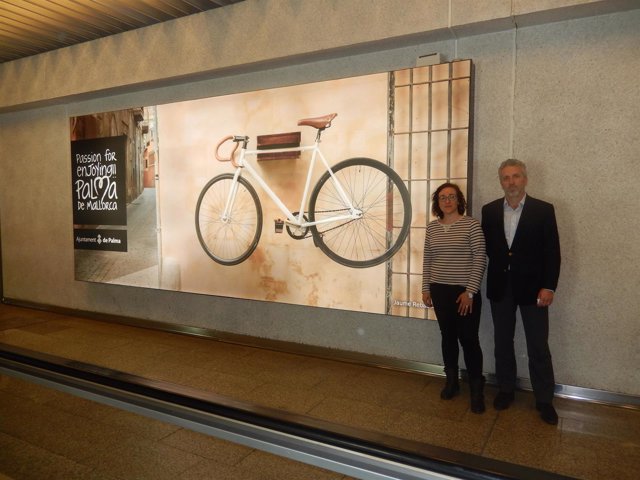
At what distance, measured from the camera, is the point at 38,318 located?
584 cm

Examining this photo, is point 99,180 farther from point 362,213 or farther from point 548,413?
point 548,413

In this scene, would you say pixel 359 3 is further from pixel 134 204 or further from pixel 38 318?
pixel 38 318

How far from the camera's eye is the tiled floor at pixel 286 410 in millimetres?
2428

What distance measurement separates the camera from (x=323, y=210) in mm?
3961

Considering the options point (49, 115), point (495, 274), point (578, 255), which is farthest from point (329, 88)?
point (49, 115)

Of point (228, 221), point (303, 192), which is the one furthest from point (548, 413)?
point (228, 221)

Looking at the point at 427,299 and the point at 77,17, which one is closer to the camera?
the point at 427,299

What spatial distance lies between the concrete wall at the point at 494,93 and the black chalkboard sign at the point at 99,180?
0.66 metres

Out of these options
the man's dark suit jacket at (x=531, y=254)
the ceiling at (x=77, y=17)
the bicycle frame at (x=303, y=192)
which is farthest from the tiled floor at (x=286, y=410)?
the ceiling at (x=77, y=17)

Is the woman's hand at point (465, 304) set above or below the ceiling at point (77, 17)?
below

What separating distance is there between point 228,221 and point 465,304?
95.8 inches

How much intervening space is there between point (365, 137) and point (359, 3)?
107 cm

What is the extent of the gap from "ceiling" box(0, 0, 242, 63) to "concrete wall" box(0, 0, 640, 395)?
0.13 m

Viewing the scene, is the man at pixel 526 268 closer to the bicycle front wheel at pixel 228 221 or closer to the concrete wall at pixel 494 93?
the concrete wall at pixel 494 93
